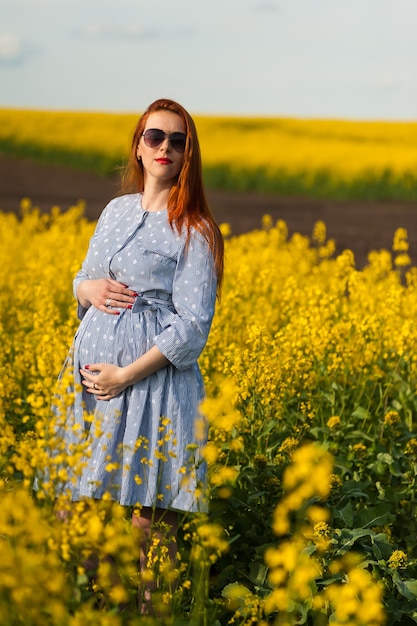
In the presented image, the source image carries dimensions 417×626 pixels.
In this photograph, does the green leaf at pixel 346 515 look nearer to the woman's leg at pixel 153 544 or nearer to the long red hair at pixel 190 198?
the woman's leg at pixel 153 544

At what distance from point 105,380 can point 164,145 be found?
770 mm

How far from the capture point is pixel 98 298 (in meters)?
3.36

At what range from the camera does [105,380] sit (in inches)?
126

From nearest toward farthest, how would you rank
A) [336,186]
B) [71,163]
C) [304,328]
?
[304,328] → [336,186] → [71,163]

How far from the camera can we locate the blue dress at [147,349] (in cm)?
319

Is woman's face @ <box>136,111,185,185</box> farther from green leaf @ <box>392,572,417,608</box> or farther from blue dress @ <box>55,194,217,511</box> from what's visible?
green leaf @ <box>392,572,417,608</box>

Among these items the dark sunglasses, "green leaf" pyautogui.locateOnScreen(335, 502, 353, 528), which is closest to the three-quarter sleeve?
the dark sunglasses

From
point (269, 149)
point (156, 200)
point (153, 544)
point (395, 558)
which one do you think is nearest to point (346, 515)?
point (395, 558)

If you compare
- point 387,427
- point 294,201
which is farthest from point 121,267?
point 294,201

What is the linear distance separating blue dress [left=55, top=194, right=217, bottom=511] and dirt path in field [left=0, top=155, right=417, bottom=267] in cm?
852

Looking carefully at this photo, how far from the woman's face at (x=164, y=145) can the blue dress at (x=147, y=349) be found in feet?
0.46

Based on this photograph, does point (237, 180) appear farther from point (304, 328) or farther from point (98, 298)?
point (98, 298)

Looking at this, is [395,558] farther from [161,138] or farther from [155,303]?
[161,138]

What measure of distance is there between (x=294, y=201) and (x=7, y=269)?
13036 millimetres
